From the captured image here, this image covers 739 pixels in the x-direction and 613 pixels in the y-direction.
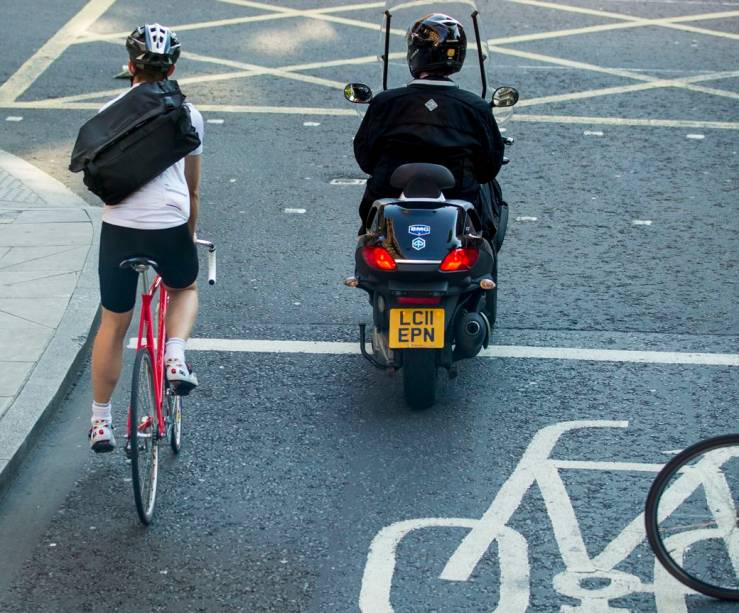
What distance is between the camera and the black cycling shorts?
5074 mm

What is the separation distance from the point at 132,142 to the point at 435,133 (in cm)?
179

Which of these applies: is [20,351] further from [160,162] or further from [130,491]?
[160,162]

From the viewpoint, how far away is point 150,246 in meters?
5.11

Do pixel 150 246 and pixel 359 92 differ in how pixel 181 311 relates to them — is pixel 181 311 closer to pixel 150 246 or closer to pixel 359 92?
pixel 150 246

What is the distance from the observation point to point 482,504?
5336 millimetres

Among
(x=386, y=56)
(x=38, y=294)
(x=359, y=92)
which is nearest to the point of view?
(x=359, y=92)

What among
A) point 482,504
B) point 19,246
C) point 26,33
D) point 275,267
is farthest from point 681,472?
point 26,33

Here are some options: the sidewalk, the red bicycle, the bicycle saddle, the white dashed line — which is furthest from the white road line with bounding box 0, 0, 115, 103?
the bicycle saddle

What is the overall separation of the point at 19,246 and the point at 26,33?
7.45 meters

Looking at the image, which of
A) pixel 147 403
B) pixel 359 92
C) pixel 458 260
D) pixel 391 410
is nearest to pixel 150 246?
pixel 147 403

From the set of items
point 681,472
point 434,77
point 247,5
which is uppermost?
point 434,77

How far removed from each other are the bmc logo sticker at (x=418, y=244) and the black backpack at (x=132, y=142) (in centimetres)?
132

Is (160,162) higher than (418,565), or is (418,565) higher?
(160,162)

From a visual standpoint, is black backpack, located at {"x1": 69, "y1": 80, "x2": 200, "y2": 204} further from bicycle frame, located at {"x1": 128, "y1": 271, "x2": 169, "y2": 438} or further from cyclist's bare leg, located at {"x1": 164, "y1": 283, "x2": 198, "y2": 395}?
cyclist's bare leg, located at {"x1": 164, "y1": 283, "x2": 198, "y2": 395}
